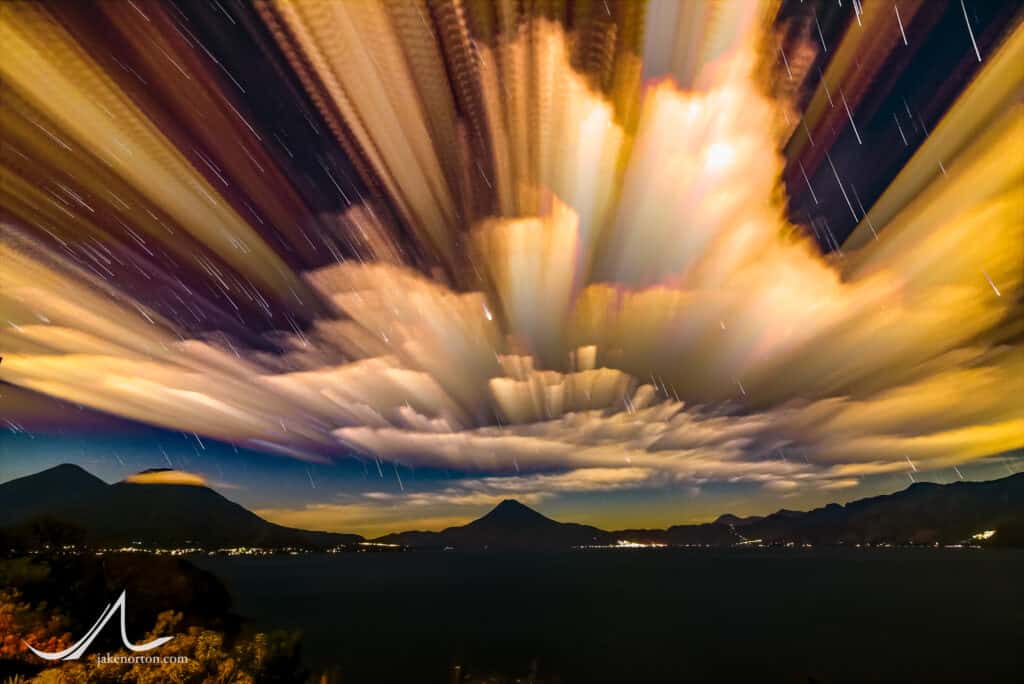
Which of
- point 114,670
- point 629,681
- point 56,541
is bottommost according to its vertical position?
point 629,681

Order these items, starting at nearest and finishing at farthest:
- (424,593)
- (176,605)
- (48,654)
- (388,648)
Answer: (48,654) < (176,605) < (388,648) < (424,593)

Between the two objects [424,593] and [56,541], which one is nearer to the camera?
[56,541]

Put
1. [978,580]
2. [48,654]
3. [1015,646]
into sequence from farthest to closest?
[978,580], [1015,646], [48,654]

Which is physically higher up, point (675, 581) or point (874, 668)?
point (675, 581)

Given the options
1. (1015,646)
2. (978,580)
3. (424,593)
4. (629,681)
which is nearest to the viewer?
(629,681)

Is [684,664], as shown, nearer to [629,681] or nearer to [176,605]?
[629,681]

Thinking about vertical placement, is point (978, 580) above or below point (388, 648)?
above

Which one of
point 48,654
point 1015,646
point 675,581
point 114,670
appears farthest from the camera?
point 675,581

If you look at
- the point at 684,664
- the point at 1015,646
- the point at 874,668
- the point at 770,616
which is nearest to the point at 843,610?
the point at 770,616

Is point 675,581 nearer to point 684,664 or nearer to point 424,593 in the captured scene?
point 424,593

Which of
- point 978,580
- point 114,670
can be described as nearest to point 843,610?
point 978,580
